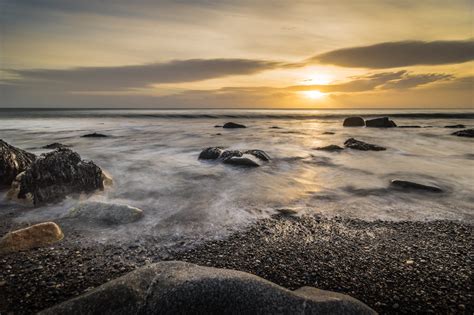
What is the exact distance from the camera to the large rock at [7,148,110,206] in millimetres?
5621

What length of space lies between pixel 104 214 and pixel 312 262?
122 inches

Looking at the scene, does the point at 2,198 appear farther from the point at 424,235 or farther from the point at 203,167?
the point at 424,235

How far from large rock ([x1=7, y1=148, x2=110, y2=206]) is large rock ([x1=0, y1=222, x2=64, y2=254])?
1.68m

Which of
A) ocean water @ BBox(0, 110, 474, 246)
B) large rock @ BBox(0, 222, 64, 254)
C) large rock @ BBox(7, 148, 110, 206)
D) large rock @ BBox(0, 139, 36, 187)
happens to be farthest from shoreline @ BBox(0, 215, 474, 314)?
large rock @ BBox(0, 139, 36, 187)

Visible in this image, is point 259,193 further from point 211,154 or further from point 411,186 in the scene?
point 211,154

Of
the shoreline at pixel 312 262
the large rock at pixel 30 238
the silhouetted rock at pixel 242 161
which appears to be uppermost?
the silhouetted rock at pixel 242 161

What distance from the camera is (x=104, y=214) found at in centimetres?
473

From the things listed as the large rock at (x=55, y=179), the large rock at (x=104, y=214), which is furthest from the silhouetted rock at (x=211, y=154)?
the large rock at (x=104, y=214)

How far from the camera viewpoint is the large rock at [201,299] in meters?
2.44

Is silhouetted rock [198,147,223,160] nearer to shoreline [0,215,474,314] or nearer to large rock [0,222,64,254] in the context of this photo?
shoreline [0,215,474,314]

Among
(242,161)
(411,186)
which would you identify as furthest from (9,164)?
(411,186)

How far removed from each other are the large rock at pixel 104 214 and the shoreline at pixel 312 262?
49cm

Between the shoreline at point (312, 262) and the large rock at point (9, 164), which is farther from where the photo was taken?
the large rock at point (9, 164)

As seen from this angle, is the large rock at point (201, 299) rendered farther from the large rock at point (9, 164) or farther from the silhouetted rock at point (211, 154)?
the silhouetted rock at point (211, 154)
